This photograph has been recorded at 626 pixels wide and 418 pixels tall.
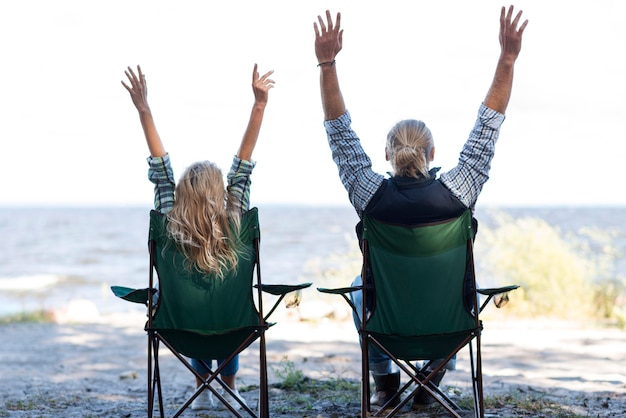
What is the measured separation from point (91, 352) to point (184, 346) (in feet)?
13.2

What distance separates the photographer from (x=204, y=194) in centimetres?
320

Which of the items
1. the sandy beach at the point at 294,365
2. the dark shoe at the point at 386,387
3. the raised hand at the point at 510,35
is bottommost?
the sandy beach at the point at 294,365

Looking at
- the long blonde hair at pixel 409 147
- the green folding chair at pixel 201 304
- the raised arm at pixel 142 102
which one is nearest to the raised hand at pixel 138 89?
the raised arm at pixel 142 102

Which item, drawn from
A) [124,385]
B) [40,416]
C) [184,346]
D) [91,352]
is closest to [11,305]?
[91,352]

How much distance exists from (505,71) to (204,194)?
4.32ft

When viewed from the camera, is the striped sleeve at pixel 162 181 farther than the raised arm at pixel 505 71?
Yes

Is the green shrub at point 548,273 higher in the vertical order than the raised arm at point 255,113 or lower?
lower

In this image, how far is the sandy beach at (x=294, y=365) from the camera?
4.04m

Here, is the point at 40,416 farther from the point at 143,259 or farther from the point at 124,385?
the point at 143,259

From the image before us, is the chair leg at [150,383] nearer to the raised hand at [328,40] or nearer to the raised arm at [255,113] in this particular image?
the raised arm at [255,113]

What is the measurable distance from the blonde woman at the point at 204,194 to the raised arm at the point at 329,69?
354 mm

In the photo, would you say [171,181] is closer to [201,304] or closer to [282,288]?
[201,304]

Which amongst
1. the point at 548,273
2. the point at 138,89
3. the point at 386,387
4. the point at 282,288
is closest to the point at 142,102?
the point at 138,89

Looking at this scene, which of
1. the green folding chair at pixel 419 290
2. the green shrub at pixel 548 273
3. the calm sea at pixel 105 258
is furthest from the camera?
the calm sea at pixel 105 258
